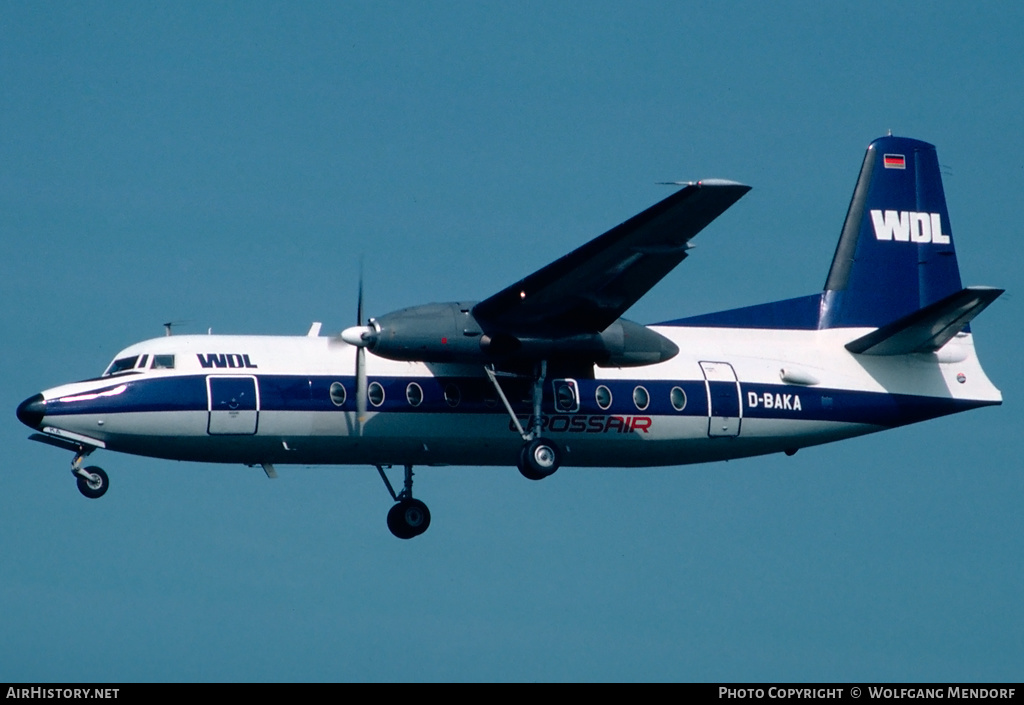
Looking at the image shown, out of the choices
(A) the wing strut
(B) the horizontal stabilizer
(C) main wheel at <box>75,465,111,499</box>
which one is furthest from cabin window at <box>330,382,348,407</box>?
(B) the horizontal stabilizer

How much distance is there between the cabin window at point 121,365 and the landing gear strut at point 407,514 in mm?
4444

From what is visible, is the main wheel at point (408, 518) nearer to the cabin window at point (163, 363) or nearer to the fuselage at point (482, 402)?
the fuselage at point (482, 402)

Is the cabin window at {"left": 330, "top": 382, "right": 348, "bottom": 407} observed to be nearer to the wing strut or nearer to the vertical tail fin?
the wing strut

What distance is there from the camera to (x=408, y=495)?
82.9 ft

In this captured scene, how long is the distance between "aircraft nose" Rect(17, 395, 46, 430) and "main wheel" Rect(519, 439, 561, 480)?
671 cm

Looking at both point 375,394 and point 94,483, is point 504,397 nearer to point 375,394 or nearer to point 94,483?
point 375,394

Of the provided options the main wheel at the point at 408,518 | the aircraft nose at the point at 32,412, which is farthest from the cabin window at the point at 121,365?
the main wheel at the point at 408,518

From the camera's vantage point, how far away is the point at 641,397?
24609 mm

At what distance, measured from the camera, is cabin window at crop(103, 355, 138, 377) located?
2291cm

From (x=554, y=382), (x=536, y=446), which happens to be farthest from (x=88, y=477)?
(x=554, y=382)

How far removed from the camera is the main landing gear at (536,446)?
23375 millimetres

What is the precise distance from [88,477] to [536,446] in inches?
248
